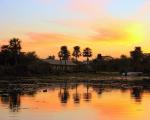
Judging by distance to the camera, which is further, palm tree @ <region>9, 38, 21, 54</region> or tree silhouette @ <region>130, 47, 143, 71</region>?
tree silhouette @ <region>130, 47, 143, 71</region>

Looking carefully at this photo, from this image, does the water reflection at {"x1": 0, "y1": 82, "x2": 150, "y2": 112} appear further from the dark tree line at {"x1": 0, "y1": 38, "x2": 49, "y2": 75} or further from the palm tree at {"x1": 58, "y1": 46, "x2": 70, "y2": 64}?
the palm tree at {"x1": 58, "y1": 46, "x2": 70, "y2": 64}

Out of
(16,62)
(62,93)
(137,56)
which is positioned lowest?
(62,93)

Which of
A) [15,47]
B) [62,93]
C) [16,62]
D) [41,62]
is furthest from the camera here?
[41,62]

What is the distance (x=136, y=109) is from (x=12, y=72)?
7643cm

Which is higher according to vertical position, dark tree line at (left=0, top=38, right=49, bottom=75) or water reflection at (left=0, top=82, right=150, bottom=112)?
dark tree line at (left=0, top=38, right=49, bottom=75)

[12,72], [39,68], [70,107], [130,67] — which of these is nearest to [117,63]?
[130,67]

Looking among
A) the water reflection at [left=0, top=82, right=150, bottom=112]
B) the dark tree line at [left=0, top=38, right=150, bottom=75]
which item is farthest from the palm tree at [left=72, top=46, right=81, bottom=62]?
the water reflection at [left=0, top=82, right=150, bottom=112]

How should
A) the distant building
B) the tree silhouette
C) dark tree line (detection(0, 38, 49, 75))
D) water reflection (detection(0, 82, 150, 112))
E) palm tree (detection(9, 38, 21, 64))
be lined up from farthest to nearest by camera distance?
the tree silhouette
the distant building
palm tree (detection(9, 38, 21, 64))
dark tree line (detection(0, 38, 49, 75))
water reflection (detection(0, 82, 150, 112))

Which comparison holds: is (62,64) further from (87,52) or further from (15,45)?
(15,45)

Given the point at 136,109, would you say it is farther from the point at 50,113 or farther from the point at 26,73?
the point at 26,73

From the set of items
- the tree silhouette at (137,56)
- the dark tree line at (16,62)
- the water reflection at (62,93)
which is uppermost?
the tree silhouette at (137,56)

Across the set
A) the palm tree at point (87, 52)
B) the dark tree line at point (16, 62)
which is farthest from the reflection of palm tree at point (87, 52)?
the dark tree line at point (16, 62)

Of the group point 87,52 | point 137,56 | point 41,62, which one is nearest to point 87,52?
point 87,52

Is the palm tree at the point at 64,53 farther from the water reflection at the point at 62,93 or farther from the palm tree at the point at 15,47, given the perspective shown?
the water reflection at the point at 62,93
